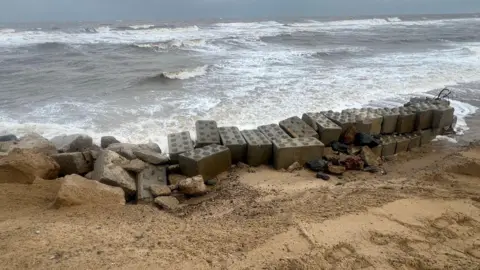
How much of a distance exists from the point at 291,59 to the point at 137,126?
12.5m

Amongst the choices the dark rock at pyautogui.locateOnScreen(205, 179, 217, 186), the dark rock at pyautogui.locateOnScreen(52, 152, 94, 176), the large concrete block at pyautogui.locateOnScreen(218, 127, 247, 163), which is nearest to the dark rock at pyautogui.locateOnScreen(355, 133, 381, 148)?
the large concrete block at pyautogui.locateOnScreen(218, 127, 247, 163)

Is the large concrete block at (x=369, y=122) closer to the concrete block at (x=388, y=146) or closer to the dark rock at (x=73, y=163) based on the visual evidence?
the concrete block at (x=388, y=146)

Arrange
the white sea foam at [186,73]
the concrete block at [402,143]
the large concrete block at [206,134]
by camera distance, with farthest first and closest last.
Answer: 1. the white sea foam at [186,73]
2. the concrete block at [402,143]
3. the large concrete block at [206,134]

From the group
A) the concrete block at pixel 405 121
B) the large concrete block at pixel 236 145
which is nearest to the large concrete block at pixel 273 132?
the large concrete block at pixel 236 145

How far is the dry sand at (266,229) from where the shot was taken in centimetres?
318

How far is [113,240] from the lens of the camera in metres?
3.48

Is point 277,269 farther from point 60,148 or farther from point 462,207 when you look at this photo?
point 60,148

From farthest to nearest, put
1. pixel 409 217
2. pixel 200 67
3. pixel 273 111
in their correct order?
1. pixel 200 67
2. pixel 273 111
3. pixel 409 217

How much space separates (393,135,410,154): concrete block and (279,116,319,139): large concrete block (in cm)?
159

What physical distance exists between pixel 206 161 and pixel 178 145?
756mm

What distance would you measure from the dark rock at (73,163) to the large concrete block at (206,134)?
1.71 metres

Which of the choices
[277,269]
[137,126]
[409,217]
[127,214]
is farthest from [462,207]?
[137,126]

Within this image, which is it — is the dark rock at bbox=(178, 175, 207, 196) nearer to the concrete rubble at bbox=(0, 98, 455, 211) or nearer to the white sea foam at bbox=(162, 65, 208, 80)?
the concrete rubble at bbox=(0, 98, 455, 211)

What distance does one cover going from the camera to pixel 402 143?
262 inches
